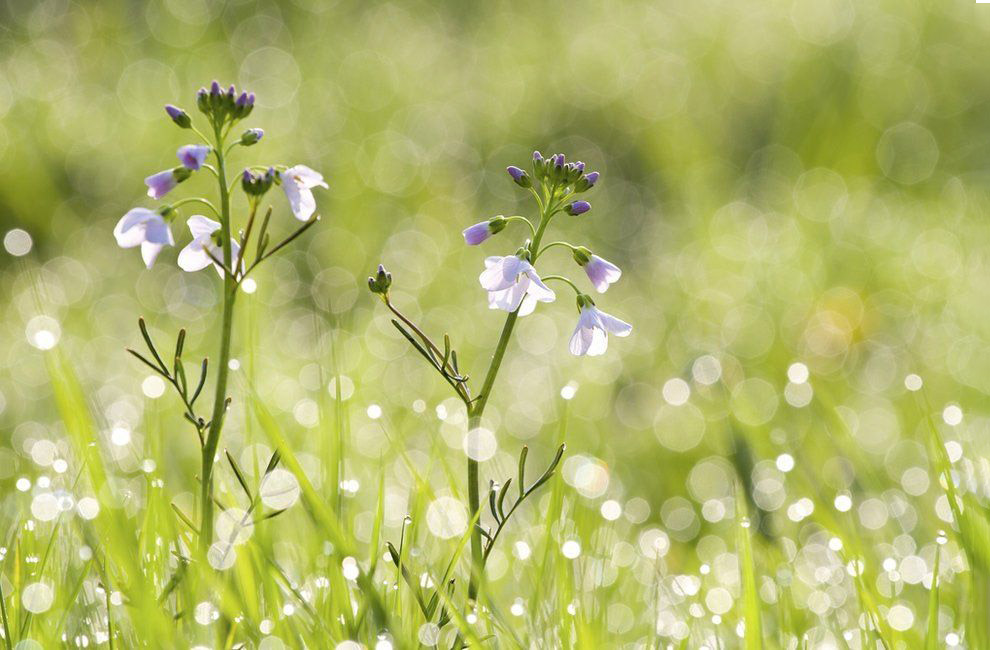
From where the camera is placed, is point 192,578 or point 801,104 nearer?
→ point 192,578

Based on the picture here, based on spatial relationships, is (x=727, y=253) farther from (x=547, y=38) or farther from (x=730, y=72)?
(x=547, y=38)

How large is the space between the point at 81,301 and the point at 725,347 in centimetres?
315

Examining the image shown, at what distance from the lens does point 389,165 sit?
6.76 metres

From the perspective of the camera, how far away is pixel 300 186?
177cm

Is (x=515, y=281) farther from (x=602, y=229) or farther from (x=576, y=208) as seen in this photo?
(x=602, y=229)

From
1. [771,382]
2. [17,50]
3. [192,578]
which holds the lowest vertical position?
[17,50]

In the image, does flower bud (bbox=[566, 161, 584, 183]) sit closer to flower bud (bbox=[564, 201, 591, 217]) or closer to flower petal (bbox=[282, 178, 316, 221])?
flower bud (bbox=[564, 201, 591, 217])

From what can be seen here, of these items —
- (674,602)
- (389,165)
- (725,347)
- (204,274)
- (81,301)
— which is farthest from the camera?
(389,165)

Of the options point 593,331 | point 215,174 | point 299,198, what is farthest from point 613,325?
point 215,174

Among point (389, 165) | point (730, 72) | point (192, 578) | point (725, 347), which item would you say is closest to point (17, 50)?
point (389, 165)

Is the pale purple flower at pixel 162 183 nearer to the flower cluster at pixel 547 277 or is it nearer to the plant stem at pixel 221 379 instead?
the plant stem at pixel 221 379

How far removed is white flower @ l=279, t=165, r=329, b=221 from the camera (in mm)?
1743

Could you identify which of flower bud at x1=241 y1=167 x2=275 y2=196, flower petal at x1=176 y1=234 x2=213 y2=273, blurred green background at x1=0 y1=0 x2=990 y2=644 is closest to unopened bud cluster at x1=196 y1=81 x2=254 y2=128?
flower bud at x1=241 y1=167 x2=275 y2=196

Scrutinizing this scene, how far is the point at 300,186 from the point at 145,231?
26 cm
